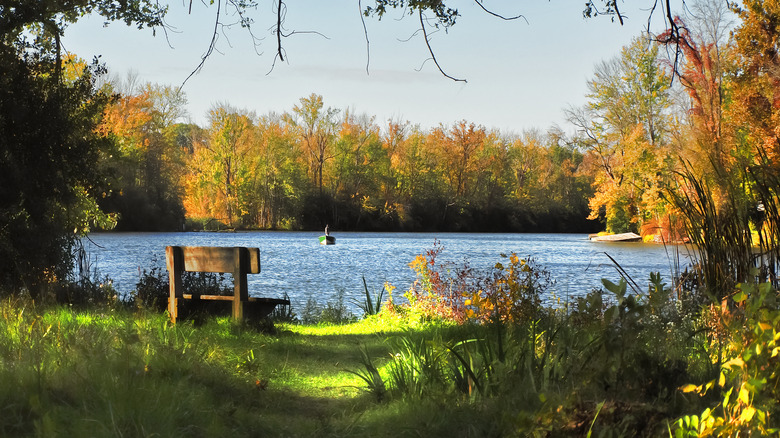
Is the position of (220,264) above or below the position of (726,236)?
below

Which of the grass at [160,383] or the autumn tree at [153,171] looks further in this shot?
the autumn tree at [153,171]

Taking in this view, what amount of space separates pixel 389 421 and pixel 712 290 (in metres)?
3.67

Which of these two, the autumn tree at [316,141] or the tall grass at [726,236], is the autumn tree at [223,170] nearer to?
the autumn tree at [316,141]

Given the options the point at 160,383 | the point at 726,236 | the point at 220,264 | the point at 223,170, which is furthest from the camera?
the point at 223,170

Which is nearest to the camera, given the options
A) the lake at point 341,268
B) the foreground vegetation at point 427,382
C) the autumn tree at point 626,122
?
the foreground vegetation at point 427,382

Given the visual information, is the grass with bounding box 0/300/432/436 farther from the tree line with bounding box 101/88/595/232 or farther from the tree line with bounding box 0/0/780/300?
the tree line with bounding box 101/88/595/232

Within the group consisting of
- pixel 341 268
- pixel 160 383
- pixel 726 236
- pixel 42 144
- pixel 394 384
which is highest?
pixel 42 144

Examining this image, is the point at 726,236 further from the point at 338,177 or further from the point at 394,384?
the point at 338,177

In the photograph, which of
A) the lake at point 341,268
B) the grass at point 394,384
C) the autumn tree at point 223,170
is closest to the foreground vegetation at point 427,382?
the grass at point 394,384

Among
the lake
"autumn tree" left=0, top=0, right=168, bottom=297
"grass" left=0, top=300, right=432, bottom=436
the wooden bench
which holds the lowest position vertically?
the lake

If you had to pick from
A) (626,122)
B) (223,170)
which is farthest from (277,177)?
(626,122)

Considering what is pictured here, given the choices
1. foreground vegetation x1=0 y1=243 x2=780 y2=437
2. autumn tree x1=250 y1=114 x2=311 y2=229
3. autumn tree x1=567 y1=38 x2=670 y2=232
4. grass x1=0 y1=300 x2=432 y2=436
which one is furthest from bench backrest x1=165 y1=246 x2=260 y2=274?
autumn tree x1=250 y1=114 x2=311 y2=229

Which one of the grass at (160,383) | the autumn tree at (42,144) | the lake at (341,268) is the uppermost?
the autumn tree at (42,144)

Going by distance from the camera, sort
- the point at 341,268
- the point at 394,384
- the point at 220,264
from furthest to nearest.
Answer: the point at 341,268 < the point at 220,264 < the point at 394,384
